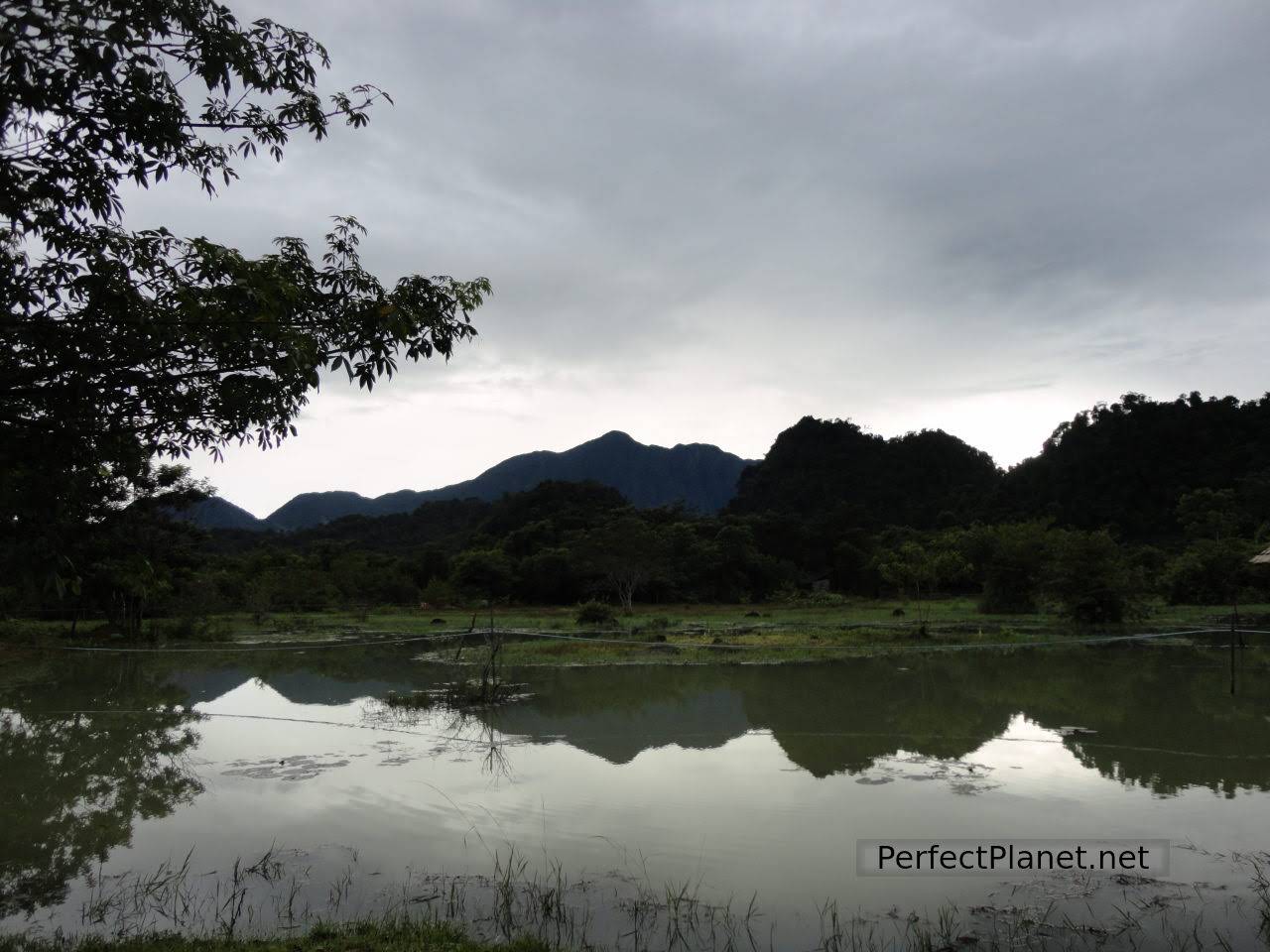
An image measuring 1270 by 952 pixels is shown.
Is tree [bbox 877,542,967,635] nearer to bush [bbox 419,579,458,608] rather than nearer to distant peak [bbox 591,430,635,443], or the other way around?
bush [bbox 419,579,458,608]

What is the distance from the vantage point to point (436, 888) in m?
5.22

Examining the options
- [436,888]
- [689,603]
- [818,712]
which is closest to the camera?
[436,888]

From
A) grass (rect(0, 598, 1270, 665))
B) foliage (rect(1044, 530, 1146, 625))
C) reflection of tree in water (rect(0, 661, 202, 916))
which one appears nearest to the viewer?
reflection of tree in water (rect(0, 661, 202, 916))

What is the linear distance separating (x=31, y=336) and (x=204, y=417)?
0.86 metres

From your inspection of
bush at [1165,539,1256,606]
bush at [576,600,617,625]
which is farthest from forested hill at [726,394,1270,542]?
bush at [576,600,617,625]

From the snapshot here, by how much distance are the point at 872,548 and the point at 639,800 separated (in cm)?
4220

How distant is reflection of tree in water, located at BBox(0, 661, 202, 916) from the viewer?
577 cm

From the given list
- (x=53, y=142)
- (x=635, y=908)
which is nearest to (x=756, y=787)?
(x=635, y=908)

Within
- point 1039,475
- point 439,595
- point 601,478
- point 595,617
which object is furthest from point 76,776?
point 601,478

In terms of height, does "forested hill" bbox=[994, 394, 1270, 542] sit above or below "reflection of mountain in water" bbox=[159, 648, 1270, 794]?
above

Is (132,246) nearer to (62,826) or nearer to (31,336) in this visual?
(31,336)

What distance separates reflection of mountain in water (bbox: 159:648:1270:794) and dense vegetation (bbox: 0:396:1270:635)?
24.8 ft

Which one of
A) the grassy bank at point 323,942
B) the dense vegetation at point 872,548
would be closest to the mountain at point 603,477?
the dense vegetation at point 872,548

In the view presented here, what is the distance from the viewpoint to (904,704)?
1204 centimetres
